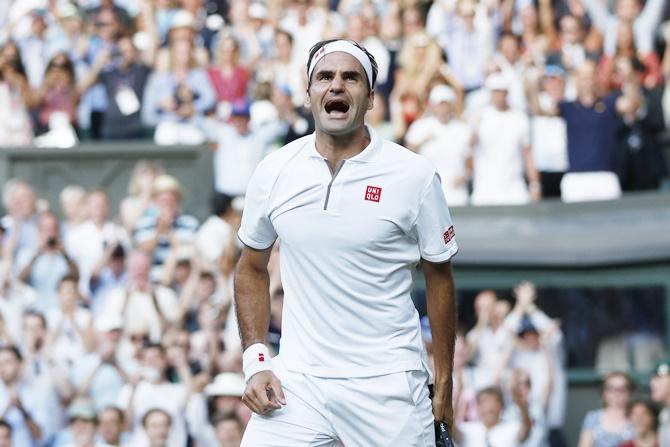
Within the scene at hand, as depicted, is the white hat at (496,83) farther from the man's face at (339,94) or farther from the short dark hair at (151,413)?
the man's face at (339,94)

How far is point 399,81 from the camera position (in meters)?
15.5

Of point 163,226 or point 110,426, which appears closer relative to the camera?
point 110,426

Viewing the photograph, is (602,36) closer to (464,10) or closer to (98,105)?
(464,10)

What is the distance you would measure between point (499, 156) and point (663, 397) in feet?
11.2

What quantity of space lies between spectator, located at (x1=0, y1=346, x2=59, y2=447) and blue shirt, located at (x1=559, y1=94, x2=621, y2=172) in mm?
5244

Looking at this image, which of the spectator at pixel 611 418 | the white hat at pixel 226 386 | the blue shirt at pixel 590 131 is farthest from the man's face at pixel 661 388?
the blue shirt at pixel 590 131

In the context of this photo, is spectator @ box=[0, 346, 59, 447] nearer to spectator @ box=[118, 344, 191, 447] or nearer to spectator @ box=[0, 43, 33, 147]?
spectator @ box=[118, 344, 191, 447]

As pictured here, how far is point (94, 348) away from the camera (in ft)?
40.5

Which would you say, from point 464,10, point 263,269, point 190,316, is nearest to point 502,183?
point 464,10

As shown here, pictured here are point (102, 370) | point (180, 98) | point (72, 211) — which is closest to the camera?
point (102, 370)

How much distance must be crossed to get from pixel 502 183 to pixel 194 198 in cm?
271

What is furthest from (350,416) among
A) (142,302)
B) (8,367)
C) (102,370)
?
(142,302)

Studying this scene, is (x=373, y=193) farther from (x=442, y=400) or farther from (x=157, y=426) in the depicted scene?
(x=157, y=426)

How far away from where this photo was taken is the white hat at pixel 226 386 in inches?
458
